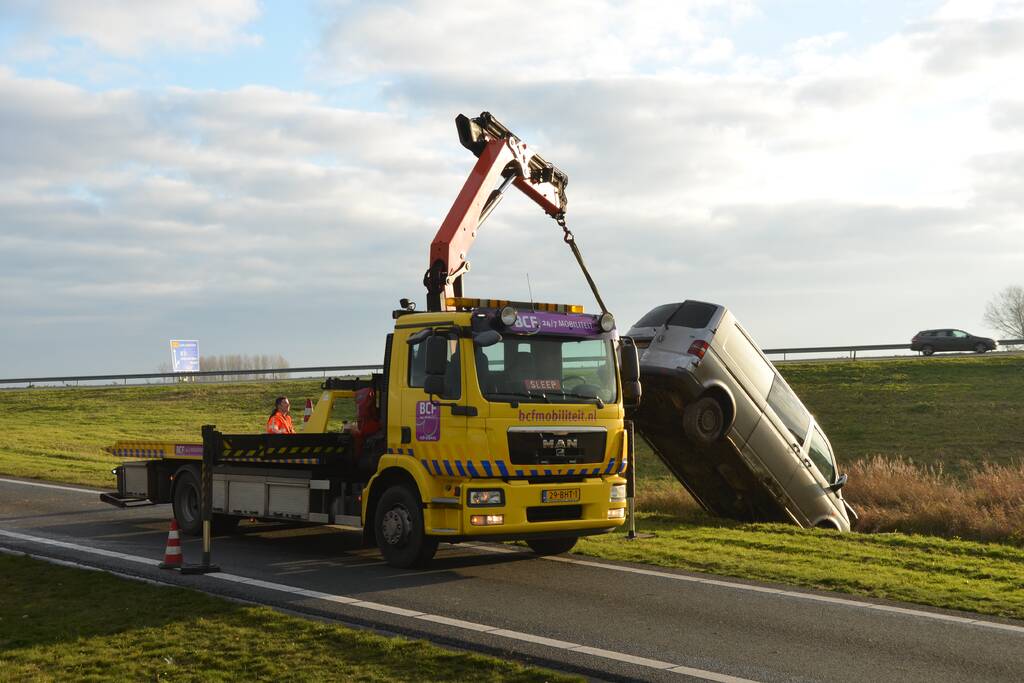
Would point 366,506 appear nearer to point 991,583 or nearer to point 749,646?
point 749,646

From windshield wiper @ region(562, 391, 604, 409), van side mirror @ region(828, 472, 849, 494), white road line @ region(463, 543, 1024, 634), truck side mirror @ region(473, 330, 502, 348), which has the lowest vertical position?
white road line @ region(463, 543, 1024, 634)

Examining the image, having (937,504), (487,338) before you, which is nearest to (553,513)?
(487,338)

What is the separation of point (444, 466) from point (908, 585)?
4524mm

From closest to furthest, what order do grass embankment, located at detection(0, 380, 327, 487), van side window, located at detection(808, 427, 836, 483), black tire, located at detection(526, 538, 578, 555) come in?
black tire, located at detection(526, 538, 578, 555) < van side window, located at detection(808, 427, 836, 483) < grass embankment, located at detection(0, 380, 327, 487)

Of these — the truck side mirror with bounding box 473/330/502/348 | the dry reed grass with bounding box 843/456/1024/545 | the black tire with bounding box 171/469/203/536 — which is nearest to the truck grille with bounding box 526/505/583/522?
the truck side mirror with bounding box 473/330/502/348

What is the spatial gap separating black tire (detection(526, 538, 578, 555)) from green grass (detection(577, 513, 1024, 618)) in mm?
232

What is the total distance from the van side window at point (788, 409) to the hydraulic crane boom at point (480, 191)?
4.23 meters

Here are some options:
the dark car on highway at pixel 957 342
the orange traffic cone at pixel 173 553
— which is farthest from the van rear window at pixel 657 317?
the dark car on highway at pixel 957 342

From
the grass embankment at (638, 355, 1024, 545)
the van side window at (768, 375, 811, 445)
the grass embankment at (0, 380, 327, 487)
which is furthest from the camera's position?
the grass embankment at (0, 380, 327, 487)

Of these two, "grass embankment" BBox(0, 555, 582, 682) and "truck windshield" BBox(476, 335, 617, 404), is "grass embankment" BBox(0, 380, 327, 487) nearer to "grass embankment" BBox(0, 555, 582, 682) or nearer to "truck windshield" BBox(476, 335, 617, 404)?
"grass embankment" BBox(0, 555, 582, 682)

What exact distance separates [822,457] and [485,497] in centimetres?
756

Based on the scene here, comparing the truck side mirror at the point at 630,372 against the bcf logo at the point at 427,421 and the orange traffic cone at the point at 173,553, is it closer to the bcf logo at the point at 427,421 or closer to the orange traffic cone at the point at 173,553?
the bcf logo at the point at 427,421

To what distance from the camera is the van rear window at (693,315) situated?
14183 millimetres

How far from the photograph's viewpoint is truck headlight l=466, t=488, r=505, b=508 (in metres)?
10.1
